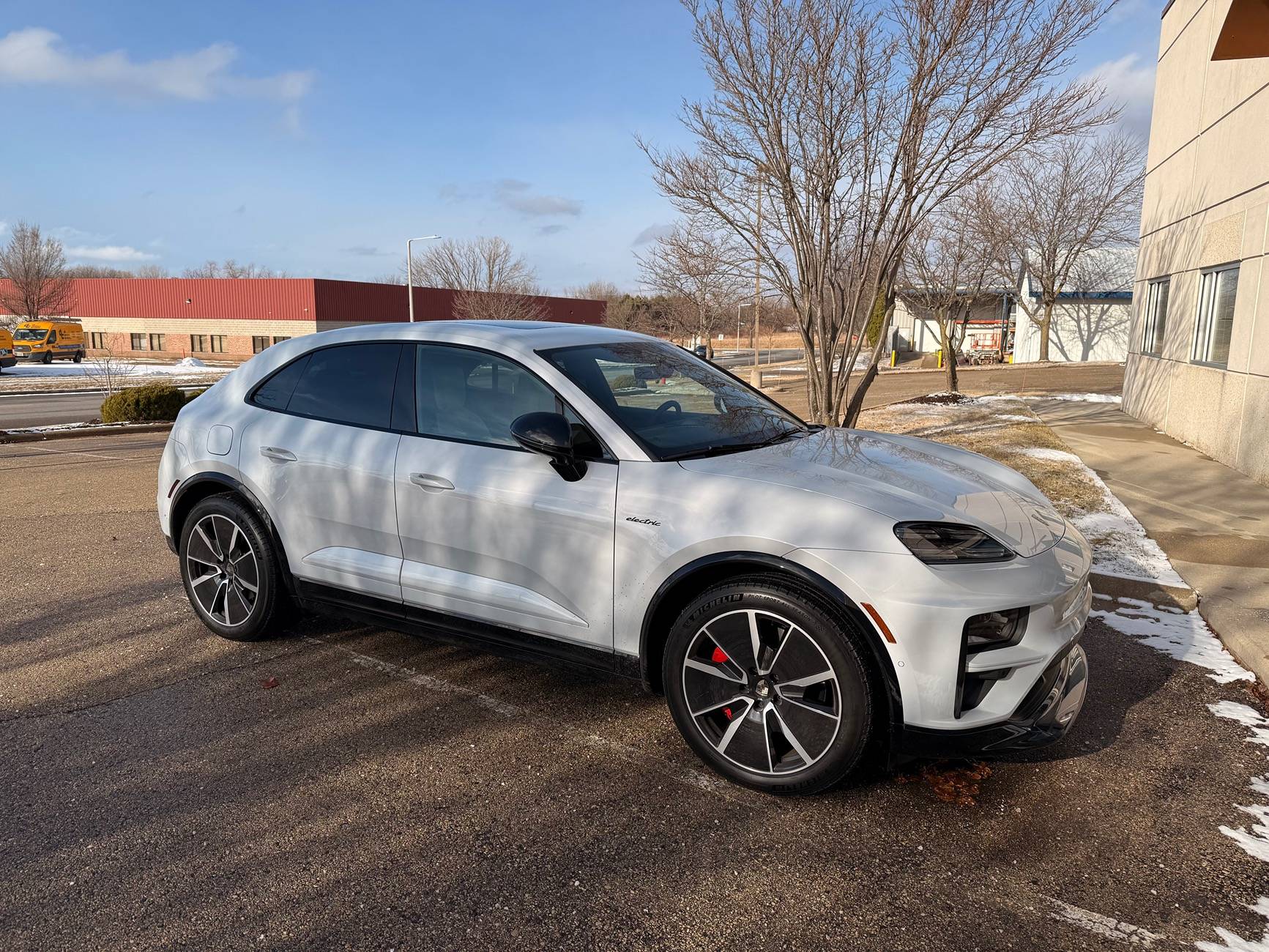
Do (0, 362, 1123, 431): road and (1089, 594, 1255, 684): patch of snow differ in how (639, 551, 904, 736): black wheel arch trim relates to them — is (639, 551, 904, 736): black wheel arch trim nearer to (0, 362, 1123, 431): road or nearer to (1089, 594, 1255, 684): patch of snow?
(1089, 594, 1255, 684): patch of snow

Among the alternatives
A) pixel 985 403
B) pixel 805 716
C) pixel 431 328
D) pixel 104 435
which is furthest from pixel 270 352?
pixel 985 403

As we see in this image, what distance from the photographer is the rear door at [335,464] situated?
4039mm

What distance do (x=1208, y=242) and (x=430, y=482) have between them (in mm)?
11667

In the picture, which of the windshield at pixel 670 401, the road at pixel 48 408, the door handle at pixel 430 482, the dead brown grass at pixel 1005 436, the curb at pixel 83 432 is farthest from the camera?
the road at pixel 48 408

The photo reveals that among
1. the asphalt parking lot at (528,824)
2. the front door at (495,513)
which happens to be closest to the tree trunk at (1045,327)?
the asphalt parking lot at (528,824)

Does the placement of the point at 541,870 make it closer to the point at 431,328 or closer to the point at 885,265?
the point at 431,328

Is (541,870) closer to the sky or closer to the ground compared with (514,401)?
closer to the ground

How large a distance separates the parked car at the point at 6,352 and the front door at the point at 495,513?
1829 inches

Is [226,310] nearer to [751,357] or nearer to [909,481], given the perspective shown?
[751,357]

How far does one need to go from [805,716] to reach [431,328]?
256cm

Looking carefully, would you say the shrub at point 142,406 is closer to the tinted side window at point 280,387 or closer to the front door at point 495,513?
the tinted side window at point 280,387

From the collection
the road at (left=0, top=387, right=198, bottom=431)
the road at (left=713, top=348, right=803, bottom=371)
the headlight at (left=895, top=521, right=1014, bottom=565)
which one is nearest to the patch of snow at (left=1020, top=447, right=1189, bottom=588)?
the headlight at (left=895, top=521, right=1014, bottom=565)

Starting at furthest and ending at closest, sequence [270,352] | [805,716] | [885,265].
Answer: [885,265] → [270,352] → [805,716]

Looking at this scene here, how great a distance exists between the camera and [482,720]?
3.84 metres
